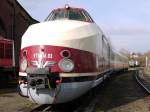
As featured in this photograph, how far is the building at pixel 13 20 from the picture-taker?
37.6 m

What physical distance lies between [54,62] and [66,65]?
13.4 inches

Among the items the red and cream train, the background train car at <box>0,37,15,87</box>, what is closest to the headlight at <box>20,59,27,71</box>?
the red and cream train

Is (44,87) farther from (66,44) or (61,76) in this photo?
(66,44)

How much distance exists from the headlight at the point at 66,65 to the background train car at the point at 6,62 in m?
13.6

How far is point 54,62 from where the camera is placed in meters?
11.9

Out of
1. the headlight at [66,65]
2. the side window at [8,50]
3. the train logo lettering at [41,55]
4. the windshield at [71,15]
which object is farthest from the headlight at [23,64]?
the side window at [8,50]

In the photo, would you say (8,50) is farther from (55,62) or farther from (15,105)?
(55,62)

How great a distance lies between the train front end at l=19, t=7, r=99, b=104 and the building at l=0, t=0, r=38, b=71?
23.8 meters

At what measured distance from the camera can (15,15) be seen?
40562 mm

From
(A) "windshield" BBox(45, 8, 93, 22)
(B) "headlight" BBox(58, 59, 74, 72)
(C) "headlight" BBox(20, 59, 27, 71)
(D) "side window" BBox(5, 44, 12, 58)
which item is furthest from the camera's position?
(D) "side window" BBox(5, 44, 12, 58)

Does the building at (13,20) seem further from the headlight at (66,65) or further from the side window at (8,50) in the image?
the headlight at (66,65)

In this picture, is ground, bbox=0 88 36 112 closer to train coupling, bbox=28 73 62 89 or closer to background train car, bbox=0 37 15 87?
train coupling, bbox=28 73 62 89

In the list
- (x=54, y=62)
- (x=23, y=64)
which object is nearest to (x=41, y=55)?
(x=54, y=62)

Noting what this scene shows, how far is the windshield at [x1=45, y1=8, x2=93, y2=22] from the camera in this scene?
46.6ft
